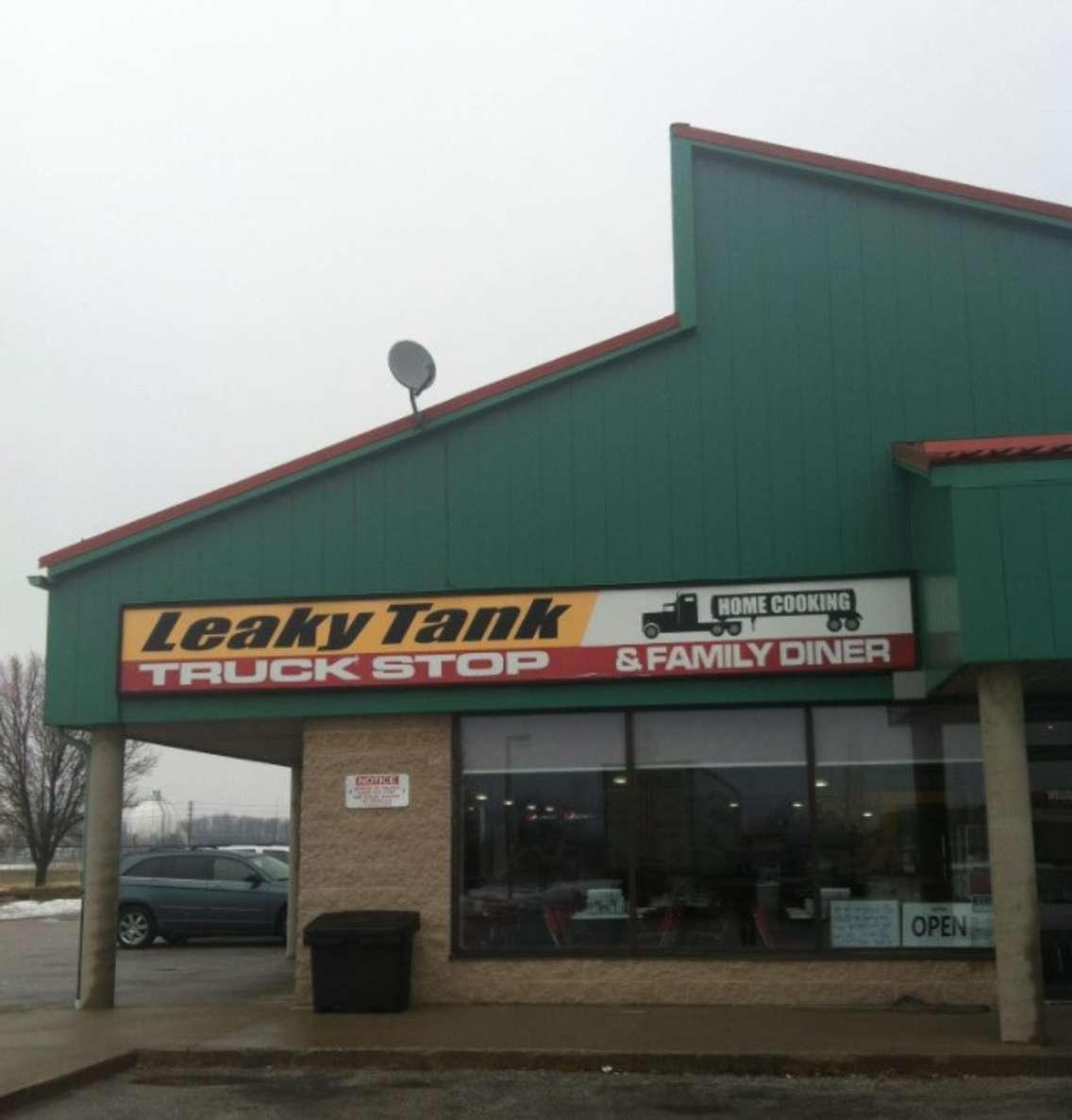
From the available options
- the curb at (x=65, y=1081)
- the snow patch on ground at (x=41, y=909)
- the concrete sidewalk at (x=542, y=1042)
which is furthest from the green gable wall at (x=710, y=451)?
the snow patch on ground at (x=41, y=909)

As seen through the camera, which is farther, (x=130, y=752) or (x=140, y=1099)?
(x=130, y=752)

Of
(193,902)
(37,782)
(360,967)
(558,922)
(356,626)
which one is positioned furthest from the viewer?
(37,782)

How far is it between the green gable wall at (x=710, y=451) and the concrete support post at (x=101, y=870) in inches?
17.2

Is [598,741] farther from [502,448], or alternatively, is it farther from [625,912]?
[502,448]

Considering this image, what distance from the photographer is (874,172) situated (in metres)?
13.9

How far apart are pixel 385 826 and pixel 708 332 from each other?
5.55 meters

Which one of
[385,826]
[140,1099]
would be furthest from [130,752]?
[140,1099]

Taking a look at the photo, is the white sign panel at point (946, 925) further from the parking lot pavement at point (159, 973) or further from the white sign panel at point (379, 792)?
the parking lot pavement at point (159, 973)

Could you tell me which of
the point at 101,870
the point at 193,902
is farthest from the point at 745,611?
the point at 193,902

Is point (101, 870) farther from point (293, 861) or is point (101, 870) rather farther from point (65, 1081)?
point (293, 861)

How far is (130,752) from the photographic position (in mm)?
52562

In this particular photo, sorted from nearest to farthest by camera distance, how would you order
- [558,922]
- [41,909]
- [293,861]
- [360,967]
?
1. [360,967]
2. [558,922]
3. [293,861]
4. [41,909]

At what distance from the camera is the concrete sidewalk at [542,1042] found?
33.5 ft

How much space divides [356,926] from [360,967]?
365 millimetres
